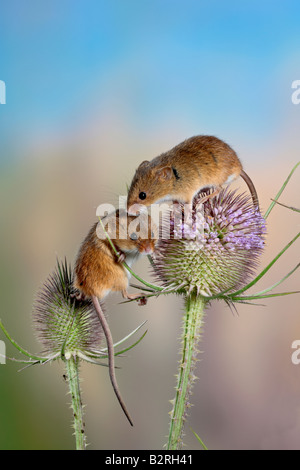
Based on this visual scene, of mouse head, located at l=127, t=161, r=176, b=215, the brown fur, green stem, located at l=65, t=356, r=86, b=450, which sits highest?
mouse head, located at l=127, t=161, r=176, b=215

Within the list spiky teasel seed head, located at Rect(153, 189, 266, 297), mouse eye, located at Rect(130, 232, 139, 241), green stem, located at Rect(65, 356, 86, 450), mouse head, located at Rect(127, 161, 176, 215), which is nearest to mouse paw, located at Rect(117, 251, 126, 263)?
mouse eye, located at Rect(130, 232, 139, 241)

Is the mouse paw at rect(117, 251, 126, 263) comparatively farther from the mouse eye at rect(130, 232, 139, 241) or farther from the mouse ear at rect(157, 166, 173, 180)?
the mouse ear at rect(157, 166, 173, 180)

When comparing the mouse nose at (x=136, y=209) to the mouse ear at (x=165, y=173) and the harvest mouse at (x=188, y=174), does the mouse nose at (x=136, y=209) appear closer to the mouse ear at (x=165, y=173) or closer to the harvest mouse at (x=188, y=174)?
the harvest mouse at (x=188, y=174)

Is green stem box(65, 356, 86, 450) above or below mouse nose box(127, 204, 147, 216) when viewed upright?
below

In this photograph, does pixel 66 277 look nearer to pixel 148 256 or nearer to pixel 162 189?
pixel 148 256

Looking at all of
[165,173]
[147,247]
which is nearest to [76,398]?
[147,247]

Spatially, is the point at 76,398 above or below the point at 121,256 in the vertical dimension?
below

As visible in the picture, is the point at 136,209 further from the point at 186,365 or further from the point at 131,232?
the point at 186,365
